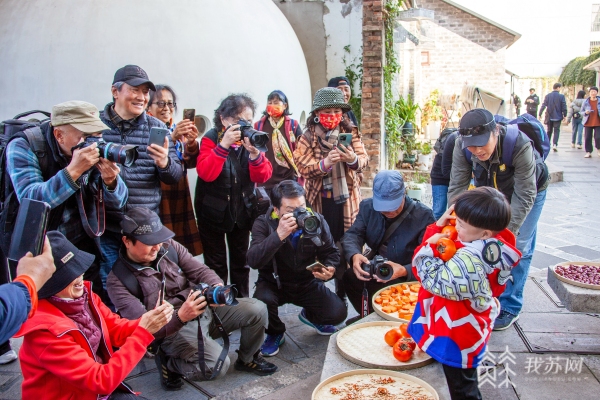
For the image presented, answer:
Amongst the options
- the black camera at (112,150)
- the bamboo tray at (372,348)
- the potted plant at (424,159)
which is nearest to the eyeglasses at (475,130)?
the bamboo tray at (372,348)

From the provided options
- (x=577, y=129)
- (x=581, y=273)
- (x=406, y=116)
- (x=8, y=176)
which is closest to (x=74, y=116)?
(x=8, y=176)

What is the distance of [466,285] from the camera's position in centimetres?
223

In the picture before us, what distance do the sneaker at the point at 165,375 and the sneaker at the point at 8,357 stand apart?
1.11m

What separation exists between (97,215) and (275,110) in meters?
2.12

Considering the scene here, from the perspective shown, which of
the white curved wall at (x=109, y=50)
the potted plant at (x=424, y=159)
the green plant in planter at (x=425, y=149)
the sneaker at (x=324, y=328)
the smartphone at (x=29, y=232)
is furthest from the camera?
the green plant in planter at (x=425, y=149)

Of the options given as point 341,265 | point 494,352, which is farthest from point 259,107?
point 494,352

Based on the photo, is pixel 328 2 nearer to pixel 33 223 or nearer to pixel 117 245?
pixel 117 245

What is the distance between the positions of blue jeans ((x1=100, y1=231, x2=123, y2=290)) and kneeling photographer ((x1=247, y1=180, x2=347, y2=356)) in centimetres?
85

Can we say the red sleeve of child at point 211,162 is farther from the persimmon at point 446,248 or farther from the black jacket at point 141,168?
the persimmon at point 446,248

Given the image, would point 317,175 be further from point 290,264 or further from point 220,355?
point 220,355

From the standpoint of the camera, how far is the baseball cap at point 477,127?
316 cm

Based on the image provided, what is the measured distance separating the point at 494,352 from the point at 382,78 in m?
5.31

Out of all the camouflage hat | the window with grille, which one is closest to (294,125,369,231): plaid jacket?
the camouflage hat
